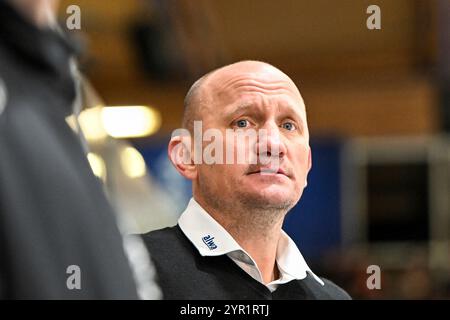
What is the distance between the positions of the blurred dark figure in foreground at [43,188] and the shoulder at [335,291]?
0.26 m

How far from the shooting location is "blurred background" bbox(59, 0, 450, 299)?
0.75m

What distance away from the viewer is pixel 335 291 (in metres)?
0.72

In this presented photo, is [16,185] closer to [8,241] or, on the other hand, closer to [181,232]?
[8,241]

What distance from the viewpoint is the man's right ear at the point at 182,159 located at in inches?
26.6

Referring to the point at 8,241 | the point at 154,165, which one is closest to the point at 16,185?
the point at 8,241

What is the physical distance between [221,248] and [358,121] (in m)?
4.42

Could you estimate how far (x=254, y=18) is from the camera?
0.90 m
